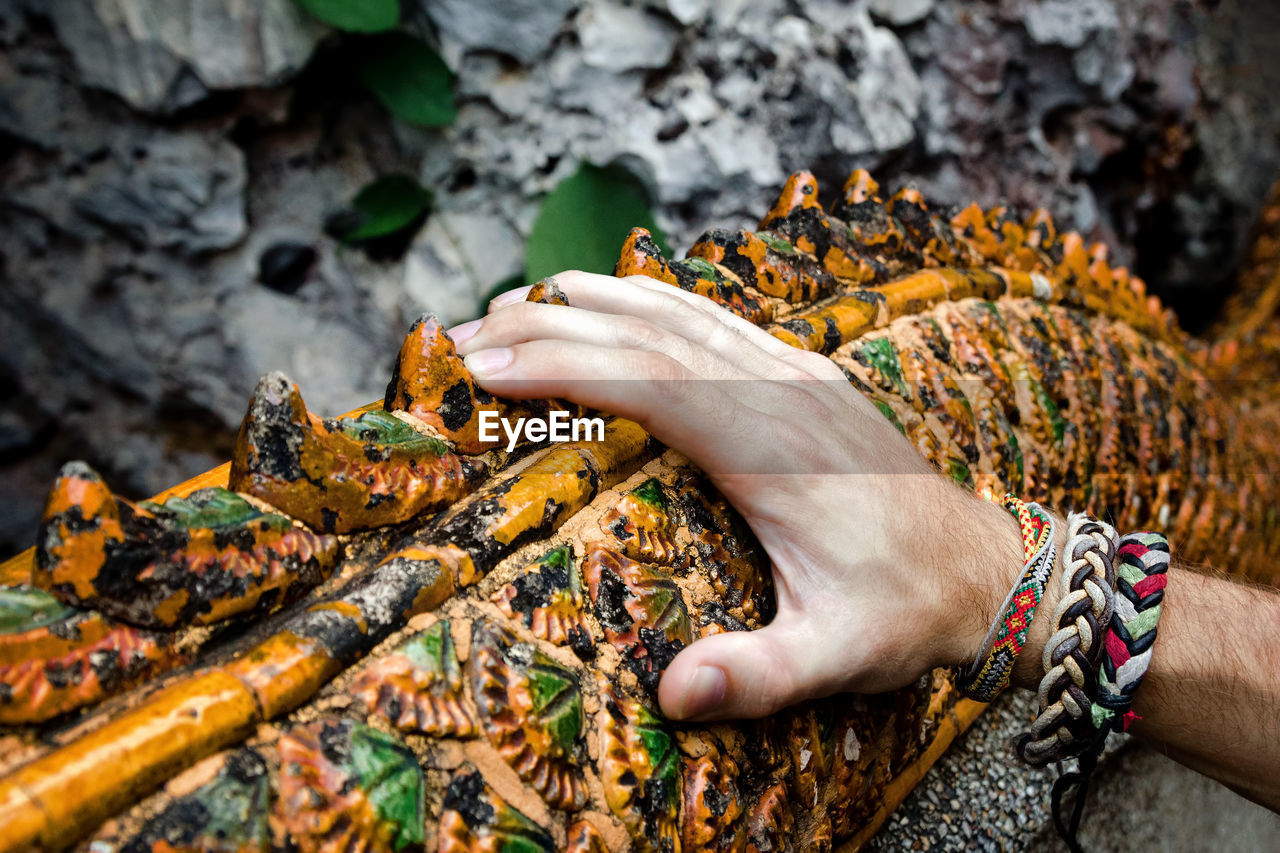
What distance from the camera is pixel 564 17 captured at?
164 centimetres

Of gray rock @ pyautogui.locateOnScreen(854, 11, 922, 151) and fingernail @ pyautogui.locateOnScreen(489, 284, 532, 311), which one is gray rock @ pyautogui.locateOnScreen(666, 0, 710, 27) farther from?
fingernail @ pyautogui.locateOnScreen(489, 284, 532, 311)

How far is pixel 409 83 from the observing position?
5.50ft

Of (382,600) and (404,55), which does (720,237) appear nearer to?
(382,600)

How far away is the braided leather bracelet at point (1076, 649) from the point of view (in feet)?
2.33

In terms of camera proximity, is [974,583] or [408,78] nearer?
[974,583]

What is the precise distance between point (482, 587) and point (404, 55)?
4.65ft

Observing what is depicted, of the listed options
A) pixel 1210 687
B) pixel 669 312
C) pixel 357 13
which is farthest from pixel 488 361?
pixel 357 13

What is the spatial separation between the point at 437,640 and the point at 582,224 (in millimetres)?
1108

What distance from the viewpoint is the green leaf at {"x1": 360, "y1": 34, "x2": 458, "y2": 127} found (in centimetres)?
167

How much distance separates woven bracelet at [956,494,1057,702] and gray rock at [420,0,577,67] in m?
1.34

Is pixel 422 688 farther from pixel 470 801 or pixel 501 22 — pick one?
pixel 501 22

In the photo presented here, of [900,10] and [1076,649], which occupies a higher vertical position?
[900,10]

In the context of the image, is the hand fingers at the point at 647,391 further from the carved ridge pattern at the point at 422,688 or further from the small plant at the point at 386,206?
the small plant at the point at 386,206

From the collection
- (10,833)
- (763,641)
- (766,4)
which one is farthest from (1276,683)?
(766,4)
